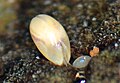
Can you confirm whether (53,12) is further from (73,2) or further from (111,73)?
(111,73)

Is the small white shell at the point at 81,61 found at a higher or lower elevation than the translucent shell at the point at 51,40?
lower

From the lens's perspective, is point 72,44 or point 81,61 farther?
point 72,44

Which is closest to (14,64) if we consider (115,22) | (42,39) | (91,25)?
(42,39)

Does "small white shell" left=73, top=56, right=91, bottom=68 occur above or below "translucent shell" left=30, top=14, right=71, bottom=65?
below
